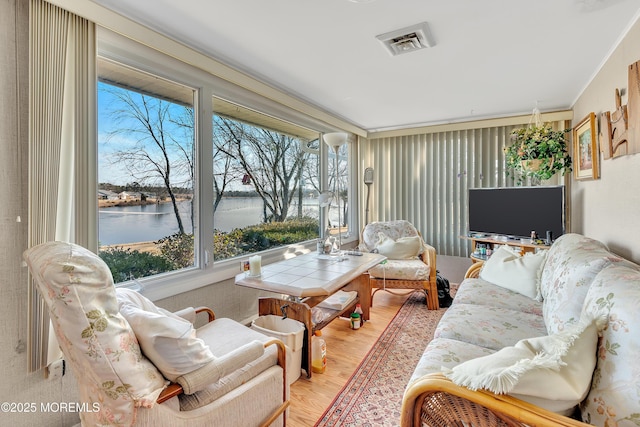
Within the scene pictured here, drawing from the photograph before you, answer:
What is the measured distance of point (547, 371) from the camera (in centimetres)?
94

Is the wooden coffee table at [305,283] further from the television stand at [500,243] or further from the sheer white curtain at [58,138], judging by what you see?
the television stand at [500,243]

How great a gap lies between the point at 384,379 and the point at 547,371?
127cm

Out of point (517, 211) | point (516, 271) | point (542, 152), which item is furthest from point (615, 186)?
point (517, 211)

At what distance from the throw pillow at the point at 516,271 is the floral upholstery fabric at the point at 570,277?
198 millimetres

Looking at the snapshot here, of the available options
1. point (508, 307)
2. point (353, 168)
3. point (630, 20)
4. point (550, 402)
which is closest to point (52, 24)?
point (550, 402)

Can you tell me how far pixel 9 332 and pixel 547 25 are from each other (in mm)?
3428

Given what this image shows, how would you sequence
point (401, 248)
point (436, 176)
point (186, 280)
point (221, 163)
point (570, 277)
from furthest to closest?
1. point (436, 176)
2. point (401, 248)
3. point (221, 163)
4. point (186, 280)
5. point (570, 277)

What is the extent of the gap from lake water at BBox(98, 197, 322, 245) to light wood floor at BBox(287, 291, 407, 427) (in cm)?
139

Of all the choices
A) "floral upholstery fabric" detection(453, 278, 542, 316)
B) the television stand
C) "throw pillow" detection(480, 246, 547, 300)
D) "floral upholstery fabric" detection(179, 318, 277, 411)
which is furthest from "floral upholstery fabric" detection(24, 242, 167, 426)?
the television stand

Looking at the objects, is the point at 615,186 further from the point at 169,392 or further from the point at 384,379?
the point at 169,392

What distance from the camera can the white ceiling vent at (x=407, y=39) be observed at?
6.22ft

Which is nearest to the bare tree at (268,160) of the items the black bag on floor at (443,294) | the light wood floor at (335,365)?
the light wood floor at (335,365)

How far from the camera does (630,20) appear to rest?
5.95 feet

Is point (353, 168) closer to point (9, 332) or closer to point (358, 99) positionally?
point (358, 99)
